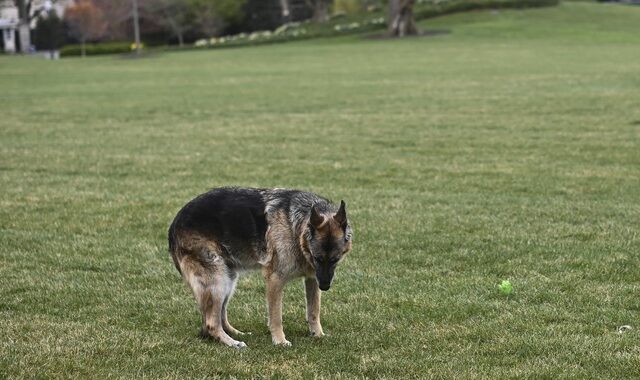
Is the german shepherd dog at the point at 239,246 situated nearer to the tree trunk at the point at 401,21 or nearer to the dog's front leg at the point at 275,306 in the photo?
the dog's front leg at the point at 275,306

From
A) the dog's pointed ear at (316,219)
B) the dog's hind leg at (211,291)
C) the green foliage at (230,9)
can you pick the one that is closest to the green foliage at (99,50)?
the green foliage at (230,9)

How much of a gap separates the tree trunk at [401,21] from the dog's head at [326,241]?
65.8 meters

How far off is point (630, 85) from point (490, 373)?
1071 inches

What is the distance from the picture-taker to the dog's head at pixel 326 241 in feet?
21.4

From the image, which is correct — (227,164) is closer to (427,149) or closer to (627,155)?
(427,149)

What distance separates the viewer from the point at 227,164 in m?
17.2

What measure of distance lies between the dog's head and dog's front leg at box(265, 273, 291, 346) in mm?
511

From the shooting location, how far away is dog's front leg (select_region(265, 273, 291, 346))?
22.9 ft

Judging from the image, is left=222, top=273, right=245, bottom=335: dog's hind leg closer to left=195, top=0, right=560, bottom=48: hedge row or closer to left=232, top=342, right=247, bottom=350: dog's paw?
left=232, top=342, right=247, bottom=350: dog's paw

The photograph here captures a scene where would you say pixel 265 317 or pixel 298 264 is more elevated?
pixel 298 264

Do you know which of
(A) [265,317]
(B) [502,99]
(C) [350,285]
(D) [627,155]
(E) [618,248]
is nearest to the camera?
(A) [265,317]

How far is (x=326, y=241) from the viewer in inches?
257

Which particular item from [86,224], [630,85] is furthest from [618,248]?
[630,85]

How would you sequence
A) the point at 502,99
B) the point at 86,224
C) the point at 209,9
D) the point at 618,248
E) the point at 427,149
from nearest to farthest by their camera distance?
the point at 618,248
the point at 86,224
the point at 427,149
the point at 502,99
the point at 209,9
